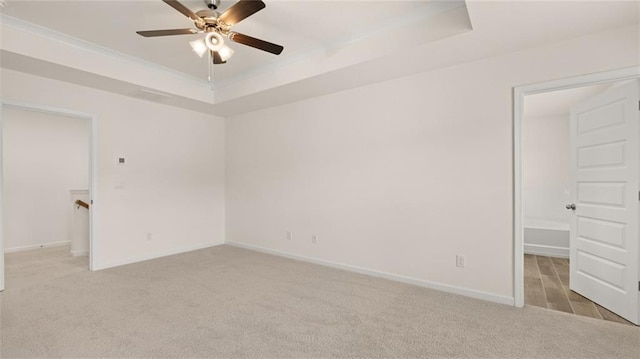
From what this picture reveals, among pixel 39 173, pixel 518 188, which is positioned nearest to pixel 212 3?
pixel 518 188

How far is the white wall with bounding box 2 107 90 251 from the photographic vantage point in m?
4.97

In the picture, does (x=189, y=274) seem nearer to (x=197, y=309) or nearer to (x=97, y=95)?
(x=197, y=309)

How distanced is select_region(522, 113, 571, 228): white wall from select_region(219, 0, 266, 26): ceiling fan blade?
216 inches

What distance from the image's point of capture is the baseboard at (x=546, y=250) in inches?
Answer: 177

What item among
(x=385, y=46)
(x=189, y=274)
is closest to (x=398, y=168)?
(x=385, y=46)

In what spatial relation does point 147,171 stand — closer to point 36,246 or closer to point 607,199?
point 36,246

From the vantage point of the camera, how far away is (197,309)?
8.81ft

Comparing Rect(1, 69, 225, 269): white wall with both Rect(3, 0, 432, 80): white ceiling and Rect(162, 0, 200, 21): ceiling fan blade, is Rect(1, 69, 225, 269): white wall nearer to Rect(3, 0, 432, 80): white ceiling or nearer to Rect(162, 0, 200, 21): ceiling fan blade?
Rect(3, 0, 432, 80): white ceiling

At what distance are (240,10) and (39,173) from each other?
18.4 feet

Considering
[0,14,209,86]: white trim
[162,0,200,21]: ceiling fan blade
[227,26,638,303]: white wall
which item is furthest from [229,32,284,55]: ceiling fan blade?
[0,14,209,86]: white trim

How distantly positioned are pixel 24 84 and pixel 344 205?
158 inches

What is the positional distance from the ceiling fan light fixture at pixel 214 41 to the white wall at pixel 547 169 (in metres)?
5.57

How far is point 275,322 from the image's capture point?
96.0 inches

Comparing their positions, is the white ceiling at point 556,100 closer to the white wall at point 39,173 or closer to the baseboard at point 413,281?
the baseboard at point 413,281
